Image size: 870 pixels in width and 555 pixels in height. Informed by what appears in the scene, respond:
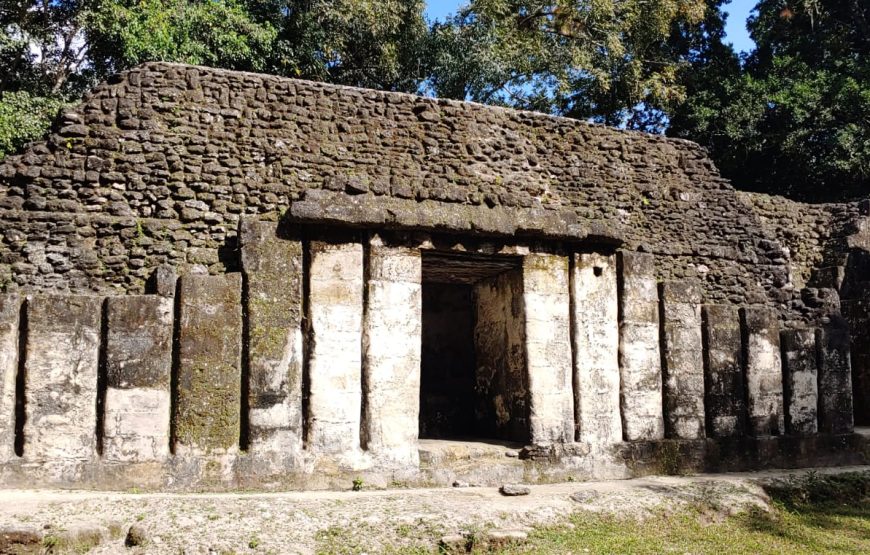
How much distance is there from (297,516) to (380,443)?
173cm

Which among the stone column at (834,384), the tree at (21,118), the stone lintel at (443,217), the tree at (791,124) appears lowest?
the stone column at (834,384)

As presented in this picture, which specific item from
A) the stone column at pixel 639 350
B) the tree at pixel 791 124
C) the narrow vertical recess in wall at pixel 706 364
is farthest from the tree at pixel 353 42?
the narrow vertical recess in wall at pixel 706 364

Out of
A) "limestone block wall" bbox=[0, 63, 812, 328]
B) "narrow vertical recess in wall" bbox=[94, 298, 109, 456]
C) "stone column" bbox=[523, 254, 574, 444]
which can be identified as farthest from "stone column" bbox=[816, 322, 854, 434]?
"narrow vertical recess in wall" bbox=[94, 298, 109, 456]

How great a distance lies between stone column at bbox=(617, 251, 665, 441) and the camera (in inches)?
387

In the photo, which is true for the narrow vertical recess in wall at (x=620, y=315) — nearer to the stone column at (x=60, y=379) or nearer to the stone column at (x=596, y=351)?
the stone column at (x=596, y=351)

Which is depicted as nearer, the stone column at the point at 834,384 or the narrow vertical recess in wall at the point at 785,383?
the narrow vertical recess in wall at the point at 785,383

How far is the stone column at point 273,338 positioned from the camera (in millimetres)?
8016

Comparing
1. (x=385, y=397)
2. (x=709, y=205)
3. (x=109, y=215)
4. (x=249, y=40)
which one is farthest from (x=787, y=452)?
(x=249, y=40)

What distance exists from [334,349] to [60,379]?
2.49 m

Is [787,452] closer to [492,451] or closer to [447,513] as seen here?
[492,451]

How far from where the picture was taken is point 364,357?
8.61 metres

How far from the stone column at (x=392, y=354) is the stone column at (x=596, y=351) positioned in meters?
1.97

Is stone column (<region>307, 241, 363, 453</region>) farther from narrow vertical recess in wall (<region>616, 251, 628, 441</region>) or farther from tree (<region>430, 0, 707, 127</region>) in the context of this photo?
tree (<region>430, 0, 707, 127</region>)

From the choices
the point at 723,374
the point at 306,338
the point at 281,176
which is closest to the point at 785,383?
the point at 723,374
